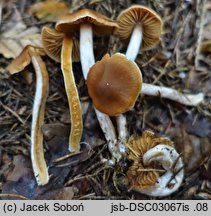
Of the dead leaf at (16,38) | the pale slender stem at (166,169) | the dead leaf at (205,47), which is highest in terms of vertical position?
the dead leaf at (16,38)

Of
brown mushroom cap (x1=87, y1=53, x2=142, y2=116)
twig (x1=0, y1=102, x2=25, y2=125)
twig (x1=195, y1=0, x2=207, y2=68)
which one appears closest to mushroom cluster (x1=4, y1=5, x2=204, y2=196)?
brown mushroom cap (x1=87, y1=53, x2=142, y2=116)

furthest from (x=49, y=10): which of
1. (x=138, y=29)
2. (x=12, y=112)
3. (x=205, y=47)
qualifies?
(x=205, y=47)

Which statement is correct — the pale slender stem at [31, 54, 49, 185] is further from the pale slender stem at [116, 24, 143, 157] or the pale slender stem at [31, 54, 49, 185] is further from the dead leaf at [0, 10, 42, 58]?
the pale slender stem at [116, 24, 143, 157]

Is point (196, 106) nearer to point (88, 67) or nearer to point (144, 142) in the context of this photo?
point (144, 142)

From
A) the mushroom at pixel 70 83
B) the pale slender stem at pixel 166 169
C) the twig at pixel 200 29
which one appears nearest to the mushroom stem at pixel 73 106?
the mushroom at pixel 70 83

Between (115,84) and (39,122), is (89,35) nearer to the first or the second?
(115,84)

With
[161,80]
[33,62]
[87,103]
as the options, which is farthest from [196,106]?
[33,62]

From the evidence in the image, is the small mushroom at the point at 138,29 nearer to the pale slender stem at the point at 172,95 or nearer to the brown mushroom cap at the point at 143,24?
the brown mushroom cap at the point at 143,24
